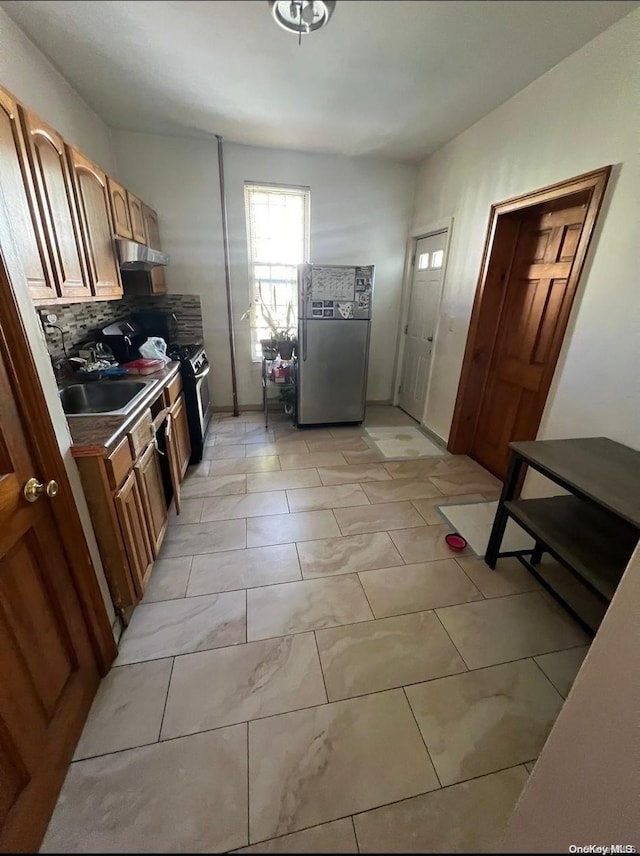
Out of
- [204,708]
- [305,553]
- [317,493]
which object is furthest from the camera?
[317,493]

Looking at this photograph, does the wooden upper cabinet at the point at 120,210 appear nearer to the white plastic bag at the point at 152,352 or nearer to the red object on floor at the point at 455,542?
the white plastic bag at the point at 152,352

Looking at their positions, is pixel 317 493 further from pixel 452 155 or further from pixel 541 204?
pixel 452 155

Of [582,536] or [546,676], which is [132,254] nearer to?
[582,536]

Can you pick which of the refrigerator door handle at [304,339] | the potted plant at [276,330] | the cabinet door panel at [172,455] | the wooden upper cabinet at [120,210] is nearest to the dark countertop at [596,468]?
the cabinet door panel at [172,455]

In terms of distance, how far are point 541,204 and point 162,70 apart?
235cm

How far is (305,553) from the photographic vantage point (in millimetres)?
1900

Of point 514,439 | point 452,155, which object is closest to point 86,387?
point 514,439

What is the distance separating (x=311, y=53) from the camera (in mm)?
467

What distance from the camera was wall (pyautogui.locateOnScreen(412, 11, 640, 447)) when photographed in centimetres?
152

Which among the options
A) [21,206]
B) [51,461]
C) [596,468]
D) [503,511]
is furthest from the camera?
[503,511]

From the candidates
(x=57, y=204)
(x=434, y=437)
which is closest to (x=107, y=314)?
(x=57, y=204)

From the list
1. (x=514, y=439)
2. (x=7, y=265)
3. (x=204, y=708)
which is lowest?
(x=204, y=708)

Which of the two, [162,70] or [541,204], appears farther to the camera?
[541,204]

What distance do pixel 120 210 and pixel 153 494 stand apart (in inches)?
75.0
